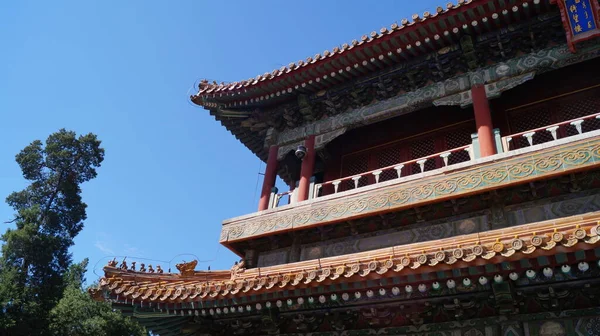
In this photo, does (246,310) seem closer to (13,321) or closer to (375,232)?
(375,232)

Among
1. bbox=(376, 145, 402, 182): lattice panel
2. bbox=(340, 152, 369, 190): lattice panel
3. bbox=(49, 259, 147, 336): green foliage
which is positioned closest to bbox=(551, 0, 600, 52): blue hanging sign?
bbox=(376, 145, 402, 182): lattice panel

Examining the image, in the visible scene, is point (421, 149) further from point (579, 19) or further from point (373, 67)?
point (579, 19)

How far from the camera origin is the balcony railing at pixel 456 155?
7.79m

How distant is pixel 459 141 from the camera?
9688 mm

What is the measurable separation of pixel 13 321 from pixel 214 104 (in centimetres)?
1310

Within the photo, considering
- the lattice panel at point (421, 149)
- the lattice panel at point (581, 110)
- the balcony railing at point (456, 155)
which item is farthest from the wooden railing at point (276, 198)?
the lattice panel at point (581, 110)

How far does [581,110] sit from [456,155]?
7.47 ft

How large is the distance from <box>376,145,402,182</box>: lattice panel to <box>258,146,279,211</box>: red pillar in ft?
7.52

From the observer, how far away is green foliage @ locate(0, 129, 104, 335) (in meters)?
19.0

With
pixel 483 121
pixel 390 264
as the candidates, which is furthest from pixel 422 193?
pixel 390 264

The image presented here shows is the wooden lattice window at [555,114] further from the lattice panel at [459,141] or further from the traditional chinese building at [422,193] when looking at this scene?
the lattice panel at [459,141]

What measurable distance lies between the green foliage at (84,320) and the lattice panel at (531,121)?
1734 cm

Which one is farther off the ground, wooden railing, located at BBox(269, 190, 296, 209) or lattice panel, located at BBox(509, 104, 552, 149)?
lattice panel, located at BBox(509, 104, 552, 149)

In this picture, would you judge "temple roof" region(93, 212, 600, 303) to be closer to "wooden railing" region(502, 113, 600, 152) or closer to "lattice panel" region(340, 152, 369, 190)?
"wooden railing" region(502, 113, 600, 152)
